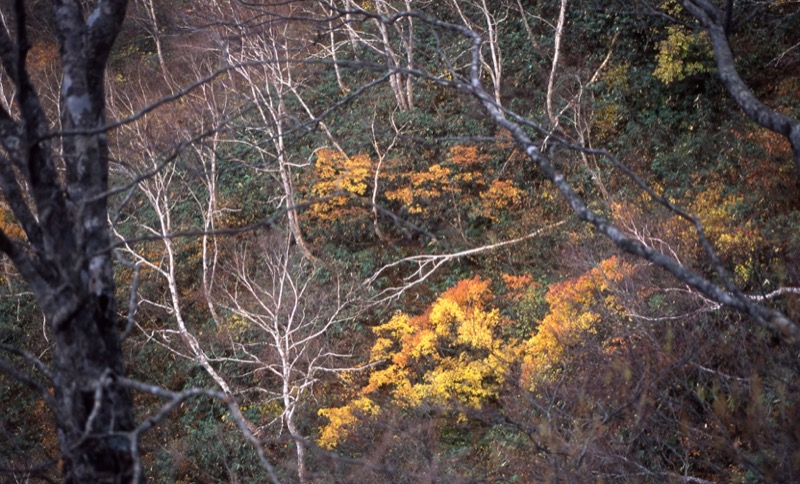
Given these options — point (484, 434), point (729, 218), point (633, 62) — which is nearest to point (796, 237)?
point (729, 218)

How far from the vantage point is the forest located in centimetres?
292

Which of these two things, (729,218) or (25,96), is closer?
(25,96)

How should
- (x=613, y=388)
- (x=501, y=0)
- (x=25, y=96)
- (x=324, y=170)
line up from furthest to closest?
(x=501, y=0) → (x=324, y=170) → (x=613, y=388) → (x=25, y=96)

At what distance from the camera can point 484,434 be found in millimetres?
10445

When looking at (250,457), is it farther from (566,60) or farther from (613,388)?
(566,60)

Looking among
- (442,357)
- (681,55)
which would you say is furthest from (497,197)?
(681,55)

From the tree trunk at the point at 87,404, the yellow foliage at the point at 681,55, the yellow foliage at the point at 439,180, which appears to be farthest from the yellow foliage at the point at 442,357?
the tree trunk at the point at 87,404

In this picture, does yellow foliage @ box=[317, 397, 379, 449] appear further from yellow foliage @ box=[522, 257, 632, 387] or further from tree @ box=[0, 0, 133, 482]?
tree @ box=[0, 0, 133, 482]

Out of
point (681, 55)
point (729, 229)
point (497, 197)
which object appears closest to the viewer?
point (729, 229)

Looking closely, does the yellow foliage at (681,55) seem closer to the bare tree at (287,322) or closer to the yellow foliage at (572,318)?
the yellow foliage at (572,318)

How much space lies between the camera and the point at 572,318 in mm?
9336

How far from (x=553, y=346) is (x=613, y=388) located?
149 cm

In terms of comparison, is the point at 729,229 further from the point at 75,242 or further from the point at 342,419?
the point at 75,242

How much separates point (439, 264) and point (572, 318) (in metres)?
4.11
